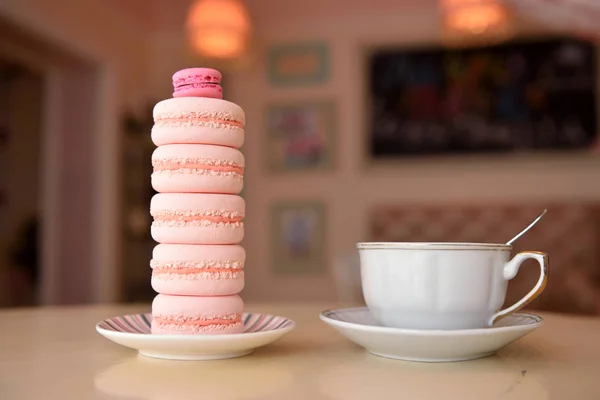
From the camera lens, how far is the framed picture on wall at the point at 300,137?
15.5 ft

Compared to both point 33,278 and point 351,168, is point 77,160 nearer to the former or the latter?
point 33,278

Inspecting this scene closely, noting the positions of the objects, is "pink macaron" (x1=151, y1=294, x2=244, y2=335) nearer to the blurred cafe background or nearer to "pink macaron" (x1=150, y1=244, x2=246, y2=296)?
"pink macaron" (x1=150, y1=244, x2=246, y2=296)

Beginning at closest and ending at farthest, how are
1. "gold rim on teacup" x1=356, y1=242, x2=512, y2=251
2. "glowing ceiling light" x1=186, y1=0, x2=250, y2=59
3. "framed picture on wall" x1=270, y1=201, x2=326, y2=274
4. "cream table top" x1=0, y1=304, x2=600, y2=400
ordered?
"cream table top" x1=0, y1=304, x2=600, y2=400 → "gold rim on teacup" x1=356, y1=242, x2=512, y2=251 → "glowing ceiling light" x1=186, y1=0, x2=250, y2=59 → "framed picture on wall" x1=270, y1=201, x2=326, y2=274

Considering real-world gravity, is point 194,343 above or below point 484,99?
below

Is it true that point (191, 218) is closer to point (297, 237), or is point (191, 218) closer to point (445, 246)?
point (445, 246)

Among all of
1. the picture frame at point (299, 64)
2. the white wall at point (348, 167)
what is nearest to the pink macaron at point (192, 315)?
the white wall at point (348, 167)

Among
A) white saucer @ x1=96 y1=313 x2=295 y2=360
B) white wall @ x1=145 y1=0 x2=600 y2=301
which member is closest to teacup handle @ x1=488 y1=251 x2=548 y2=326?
white saucer @ x1=96 y1=313 x2=295 y2=360

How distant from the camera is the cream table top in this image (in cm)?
46

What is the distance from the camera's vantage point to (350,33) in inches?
186

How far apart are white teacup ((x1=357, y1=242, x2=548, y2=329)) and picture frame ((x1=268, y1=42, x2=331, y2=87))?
425cm

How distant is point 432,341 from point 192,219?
0.27 meters

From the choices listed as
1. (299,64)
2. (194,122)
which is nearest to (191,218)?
(194,122)

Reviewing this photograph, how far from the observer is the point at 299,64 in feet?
15.8

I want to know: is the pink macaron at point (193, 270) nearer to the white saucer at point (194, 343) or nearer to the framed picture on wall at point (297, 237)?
the white saucer at point (194, 343)
